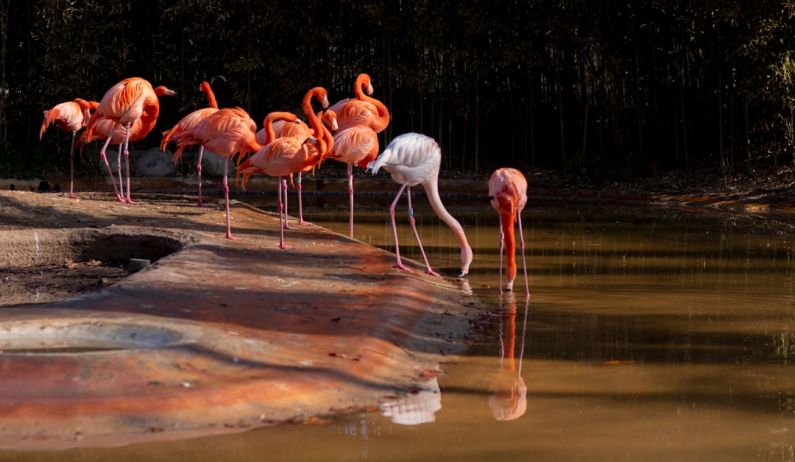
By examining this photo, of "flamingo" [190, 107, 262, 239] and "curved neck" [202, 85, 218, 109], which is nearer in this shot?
"flamingo" [190, 107, 262, 239]

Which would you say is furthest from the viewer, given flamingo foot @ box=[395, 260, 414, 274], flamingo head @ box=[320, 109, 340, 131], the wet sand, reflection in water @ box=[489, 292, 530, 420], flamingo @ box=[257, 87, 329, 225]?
flamingo head @ box=[320, 109, 340, 131]

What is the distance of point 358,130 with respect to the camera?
30.1ft

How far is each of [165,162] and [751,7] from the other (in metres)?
7.65

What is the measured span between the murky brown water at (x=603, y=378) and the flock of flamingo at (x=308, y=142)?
0.60m

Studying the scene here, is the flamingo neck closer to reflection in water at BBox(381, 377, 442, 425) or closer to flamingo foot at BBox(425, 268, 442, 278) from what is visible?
flamingo foot at BBox(425, 268, 442, 278)

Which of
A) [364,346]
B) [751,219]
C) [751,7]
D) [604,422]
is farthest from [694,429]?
[751,7]

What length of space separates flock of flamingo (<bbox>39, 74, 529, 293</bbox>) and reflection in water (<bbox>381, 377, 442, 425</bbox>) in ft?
8.26

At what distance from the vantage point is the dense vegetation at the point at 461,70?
15.2 m

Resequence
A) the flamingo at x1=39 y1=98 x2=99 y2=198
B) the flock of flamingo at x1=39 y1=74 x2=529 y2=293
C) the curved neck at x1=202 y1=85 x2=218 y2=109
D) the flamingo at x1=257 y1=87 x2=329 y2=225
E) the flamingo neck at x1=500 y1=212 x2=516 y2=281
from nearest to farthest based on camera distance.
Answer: the flamingo neck at x1=500 y1=212 x2=516 y2=281
the flock of flamingo at x1=39 y1=74 x2=529 y2=293
the flamingo at x1=257 y1=87 x2=329 y2=225
the curved neck at x1=202 y1=85 x2=218 y2=109
the flamingo at x1=39 y1=98 x2=99 y2=198

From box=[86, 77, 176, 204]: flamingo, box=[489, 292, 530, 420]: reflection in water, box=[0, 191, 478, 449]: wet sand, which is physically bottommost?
box=[489, 292, 530, 420]: reflection in water

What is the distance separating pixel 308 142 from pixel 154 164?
27.5 ft

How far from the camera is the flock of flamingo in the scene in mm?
7969

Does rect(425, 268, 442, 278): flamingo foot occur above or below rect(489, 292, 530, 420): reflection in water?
above

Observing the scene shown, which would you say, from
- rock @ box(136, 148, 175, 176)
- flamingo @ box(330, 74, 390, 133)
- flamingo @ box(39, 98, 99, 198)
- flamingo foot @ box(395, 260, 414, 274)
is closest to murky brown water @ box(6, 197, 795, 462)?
flamingo foot @ box(395, 260, 414, 274)
